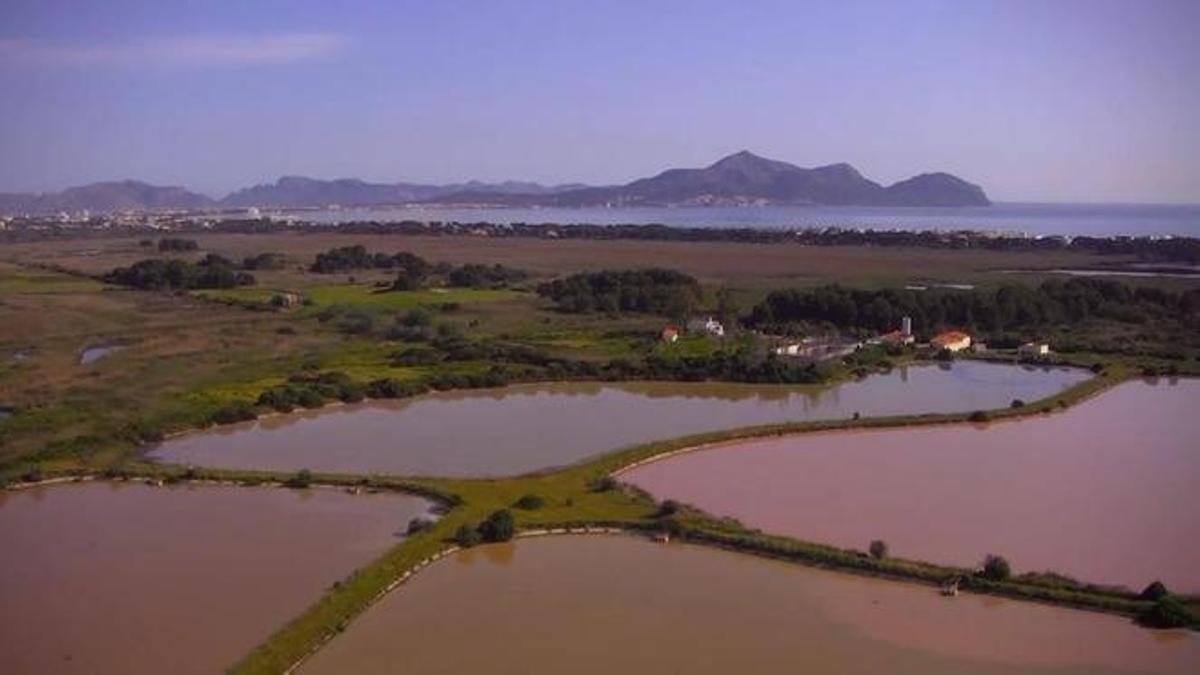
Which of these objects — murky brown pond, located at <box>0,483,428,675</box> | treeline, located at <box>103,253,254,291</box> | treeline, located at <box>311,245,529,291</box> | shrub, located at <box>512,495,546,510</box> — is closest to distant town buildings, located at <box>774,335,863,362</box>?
shrub, located at <box>512,495,546,510</box>

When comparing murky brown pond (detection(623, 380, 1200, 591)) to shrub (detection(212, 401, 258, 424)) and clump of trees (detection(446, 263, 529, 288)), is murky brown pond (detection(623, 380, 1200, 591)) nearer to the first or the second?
shrub (detection(212, 401, 258, 424))

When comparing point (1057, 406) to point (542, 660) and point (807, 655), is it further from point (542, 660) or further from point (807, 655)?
point (542, 660)

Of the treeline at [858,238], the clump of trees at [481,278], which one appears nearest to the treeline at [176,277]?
the clump of trees at [481,278]

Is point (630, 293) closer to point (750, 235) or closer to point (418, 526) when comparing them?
point (418, 526)

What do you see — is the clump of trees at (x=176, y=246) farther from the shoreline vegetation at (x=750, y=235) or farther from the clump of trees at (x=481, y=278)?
the clump of trees at (x=481, y=278)

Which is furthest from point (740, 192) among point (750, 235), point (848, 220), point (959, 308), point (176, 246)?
point (959, 308)

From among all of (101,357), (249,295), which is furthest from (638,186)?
(101,357)
